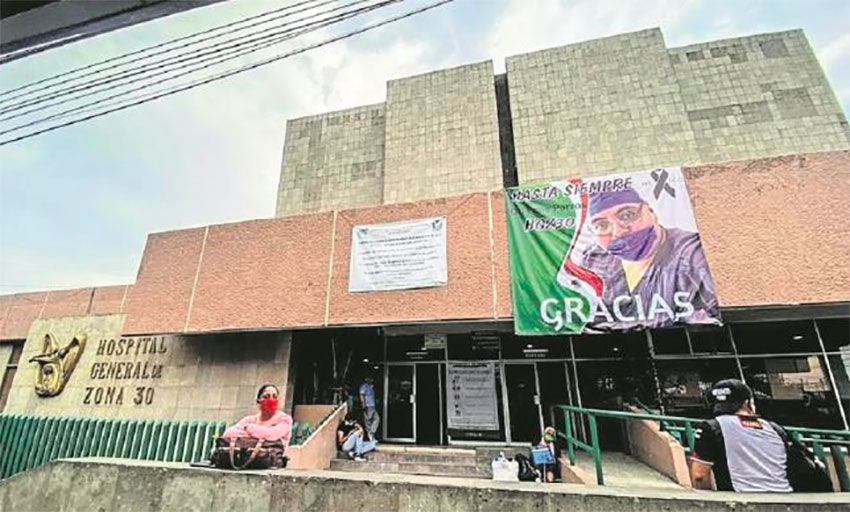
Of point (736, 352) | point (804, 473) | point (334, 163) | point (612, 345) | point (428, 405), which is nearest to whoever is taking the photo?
point (804, 473)

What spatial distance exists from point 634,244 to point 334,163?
14937mm

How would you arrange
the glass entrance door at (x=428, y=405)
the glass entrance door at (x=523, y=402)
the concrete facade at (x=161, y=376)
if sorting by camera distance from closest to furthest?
the concrete facade at (x=161, y=376) → the glass entrance door at (x=523, y=402) → the glass entrance door at (x=428, y=405)

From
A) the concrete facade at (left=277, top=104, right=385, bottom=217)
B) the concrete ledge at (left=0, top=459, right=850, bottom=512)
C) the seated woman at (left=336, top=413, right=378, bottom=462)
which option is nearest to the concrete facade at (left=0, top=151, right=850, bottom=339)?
the seated woman at (left=336, top=413, right=378, bottom=462)

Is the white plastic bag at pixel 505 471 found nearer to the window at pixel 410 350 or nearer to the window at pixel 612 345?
the window at pixel 612 345

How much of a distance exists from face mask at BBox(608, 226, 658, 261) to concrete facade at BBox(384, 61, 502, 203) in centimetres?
919

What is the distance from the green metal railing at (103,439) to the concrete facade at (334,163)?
37.8ft

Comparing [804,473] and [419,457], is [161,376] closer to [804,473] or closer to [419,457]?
[419,457]

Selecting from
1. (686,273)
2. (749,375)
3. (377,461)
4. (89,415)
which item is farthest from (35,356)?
(749,375)

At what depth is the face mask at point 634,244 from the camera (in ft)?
25.2

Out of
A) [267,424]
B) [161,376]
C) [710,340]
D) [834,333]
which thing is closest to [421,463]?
[267,424]

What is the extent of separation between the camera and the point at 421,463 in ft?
28.0

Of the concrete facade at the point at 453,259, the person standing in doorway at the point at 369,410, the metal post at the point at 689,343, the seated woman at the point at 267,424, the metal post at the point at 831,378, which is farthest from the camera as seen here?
the person standing in doorway at the point at 369,410

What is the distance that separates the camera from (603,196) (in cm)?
826

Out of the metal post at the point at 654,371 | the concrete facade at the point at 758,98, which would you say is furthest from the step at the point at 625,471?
the concrete facade at the point at 758,98
